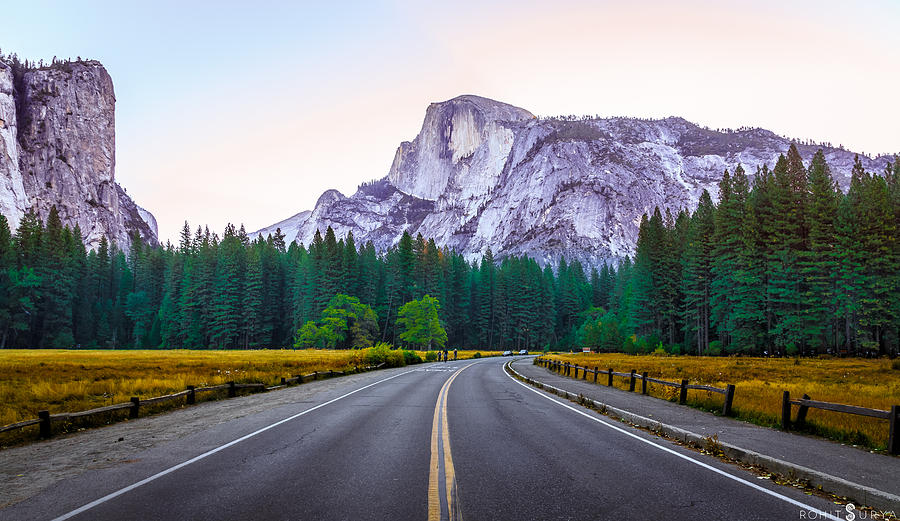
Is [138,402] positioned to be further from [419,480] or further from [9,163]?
[9,163]

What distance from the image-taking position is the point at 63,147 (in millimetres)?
141000

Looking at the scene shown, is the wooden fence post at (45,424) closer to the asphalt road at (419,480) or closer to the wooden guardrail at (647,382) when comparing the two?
the asphalt road at (419,480)

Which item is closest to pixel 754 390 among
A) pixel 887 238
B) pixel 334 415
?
pixel 334 415

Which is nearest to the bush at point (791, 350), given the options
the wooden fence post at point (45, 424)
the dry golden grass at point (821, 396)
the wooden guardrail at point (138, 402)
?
the dry golden grass at point (821, 396)

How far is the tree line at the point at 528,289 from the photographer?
4616cm

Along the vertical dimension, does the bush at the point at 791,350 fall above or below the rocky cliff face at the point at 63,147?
below

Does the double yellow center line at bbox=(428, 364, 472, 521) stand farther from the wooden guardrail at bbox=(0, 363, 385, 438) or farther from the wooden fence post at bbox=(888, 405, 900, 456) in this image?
A: the wooden guardrail at bbox=(0, 363, 385, 438)

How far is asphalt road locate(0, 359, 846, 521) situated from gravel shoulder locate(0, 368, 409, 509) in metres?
0.41

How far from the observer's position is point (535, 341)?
110 m

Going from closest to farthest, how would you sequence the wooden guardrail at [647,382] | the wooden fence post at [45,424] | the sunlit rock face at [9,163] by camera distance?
1. the wooden fence post at [45,424]
2. the wooden guardrail at [647,382]
3. the sunlit rock face at [9,163]

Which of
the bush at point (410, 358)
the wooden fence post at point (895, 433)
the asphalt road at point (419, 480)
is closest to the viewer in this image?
the asphalt road at point (419, 480)

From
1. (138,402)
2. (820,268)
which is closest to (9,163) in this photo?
(138,402)

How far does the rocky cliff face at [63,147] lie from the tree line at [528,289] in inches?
1905

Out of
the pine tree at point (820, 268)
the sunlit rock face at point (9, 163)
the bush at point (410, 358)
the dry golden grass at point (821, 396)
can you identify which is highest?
the sunlit rock face at point (9, 163)
